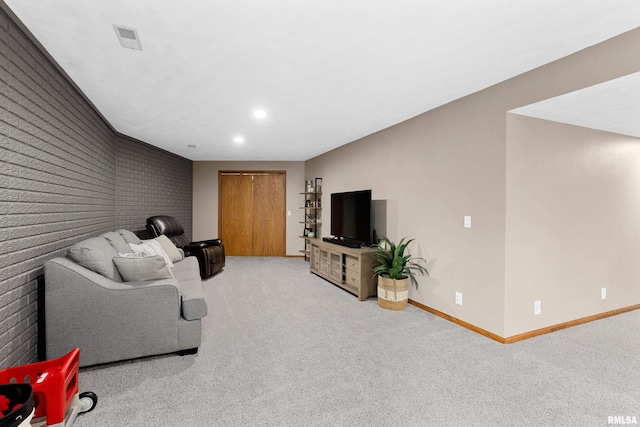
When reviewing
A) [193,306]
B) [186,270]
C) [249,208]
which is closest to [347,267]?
[186,270]

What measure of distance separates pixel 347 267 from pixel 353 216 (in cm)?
79

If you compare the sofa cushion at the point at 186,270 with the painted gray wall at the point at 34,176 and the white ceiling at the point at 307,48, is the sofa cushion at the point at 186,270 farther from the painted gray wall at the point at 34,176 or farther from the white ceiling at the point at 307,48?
the white ceiling at the point at 307,48

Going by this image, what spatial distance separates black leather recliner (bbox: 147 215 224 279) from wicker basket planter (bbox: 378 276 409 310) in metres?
2.94

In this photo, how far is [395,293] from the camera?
3566 mm

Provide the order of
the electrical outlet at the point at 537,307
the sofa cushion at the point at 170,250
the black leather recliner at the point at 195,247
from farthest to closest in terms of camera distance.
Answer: the black leather recliner at the point at 195,247
the sofa cushion at the point at 170,250
the electrical outlet at the point at 537,307

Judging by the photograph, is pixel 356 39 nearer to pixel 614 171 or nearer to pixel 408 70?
pixel 408 70

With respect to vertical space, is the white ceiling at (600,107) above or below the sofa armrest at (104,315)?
above

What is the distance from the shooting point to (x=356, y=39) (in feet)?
6.57

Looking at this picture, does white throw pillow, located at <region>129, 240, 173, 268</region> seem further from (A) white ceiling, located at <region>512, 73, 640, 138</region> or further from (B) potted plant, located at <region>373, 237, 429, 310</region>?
(A) white ceiling, located at <region>512, 73, 640, 138</region>

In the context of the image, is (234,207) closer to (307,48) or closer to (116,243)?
(116,243)

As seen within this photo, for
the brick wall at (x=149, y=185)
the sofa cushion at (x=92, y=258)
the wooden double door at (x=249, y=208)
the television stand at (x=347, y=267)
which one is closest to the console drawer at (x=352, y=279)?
the television stand at (x=347, y=267)

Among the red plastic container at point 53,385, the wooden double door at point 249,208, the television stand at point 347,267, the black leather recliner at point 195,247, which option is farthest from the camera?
the wooden double door at point 249,208

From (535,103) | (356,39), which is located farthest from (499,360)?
(356,39)

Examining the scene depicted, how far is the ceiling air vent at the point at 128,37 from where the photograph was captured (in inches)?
74.9
